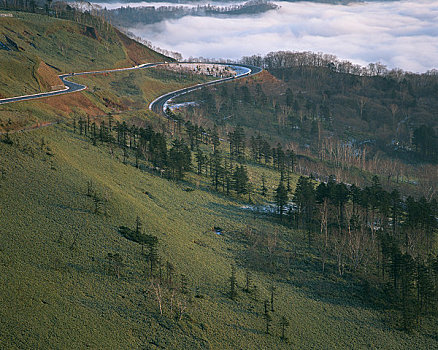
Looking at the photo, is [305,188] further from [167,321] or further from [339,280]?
[167,321]

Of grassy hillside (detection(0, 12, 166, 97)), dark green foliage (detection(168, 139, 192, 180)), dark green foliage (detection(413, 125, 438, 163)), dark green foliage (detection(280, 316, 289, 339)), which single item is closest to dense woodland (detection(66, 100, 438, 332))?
dark green foliage (detection(168, 139, 192, 180))

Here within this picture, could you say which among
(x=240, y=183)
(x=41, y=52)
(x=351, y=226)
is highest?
(x=41, y=52)

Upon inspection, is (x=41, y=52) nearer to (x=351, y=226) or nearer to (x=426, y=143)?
(x=351, y=226)

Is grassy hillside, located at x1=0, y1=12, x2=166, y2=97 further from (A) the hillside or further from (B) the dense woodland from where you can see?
(B) the dense woodland

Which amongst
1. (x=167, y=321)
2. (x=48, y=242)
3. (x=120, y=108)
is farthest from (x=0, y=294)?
(x=120, y=108)

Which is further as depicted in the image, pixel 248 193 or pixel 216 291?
pixel 248 193

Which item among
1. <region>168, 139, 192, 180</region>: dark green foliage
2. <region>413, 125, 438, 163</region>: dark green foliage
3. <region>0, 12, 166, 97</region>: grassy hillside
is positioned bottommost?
<region>413, 125, 438, 163</region>: dark green foliage

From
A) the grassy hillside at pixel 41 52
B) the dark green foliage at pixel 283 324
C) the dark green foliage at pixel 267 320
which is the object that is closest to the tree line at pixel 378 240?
the dark green foliage at pixel 283 324

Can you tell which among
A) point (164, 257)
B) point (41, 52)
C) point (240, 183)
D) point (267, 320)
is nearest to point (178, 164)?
point (240, 183)

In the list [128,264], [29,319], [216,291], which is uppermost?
[29,319]

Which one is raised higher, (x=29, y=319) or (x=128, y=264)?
(x=29, y=319)

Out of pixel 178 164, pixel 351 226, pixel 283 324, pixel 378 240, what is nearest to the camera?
pixel 283 324
